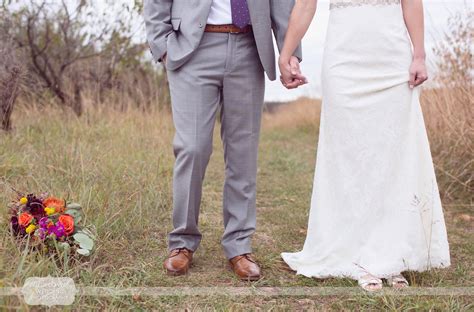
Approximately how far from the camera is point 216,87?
3.12m

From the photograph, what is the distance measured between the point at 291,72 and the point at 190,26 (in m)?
0.55

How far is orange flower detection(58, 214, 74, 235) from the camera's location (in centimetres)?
308

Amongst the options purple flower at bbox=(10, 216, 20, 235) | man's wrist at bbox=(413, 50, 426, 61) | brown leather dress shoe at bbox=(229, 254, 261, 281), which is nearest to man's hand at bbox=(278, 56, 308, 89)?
man's wrist at bbox=(413, 50, 426, 61)

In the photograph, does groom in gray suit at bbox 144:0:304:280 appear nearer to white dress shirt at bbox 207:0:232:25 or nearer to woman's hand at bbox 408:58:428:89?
white dress shirt at bbox 207:0:232:25

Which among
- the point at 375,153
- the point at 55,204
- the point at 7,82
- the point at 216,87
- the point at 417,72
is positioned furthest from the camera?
the point at 7,82

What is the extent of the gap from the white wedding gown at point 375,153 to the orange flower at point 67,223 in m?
1.27

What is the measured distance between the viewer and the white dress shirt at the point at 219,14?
3.06m

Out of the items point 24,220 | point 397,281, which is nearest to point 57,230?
point 24,220

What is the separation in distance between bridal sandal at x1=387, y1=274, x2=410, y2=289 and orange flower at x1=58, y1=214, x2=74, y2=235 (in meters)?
1.57

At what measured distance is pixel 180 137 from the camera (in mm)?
3115

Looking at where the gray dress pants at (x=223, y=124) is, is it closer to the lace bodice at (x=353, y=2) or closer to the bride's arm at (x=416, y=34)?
the lace bodice at (x=353, y=2)

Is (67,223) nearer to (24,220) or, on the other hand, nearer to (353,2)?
(24,220)
